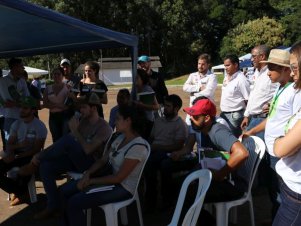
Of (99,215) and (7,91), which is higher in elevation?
(7,91)

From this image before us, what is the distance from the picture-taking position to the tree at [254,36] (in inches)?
2035

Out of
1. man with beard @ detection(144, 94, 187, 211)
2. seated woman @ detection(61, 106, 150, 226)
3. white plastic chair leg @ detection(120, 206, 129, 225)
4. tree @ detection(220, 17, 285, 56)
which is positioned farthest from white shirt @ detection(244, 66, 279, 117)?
tree @ detection(220, 17, 285, 56)

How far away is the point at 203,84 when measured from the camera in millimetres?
5809

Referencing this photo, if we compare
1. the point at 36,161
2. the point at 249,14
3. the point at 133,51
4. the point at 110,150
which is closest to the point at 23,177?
the point at 36,161

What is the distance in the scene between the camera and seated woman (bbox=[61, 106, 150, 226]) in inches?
134

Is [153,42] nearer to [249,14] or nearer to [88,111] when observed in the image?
[249,14]

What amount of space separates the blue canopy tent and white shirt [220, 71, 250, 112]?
50.0 inches

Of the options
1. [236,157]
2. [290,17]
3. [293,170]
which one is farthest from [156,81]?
[290,17]

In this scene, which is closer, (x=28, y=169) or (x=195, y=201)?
(x=195, y=201)

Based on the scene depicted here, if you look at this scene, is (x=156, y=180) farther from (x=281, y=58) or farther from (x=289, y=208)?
(x=289, y=208)

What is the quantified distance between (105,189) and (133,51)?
7.39ft

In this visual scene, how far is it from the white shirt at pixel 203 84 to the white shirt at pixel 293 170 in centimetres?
353

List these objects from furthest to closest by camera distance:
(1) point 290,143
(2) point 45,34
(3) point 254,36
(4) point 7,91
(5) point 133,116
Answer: (3) point 254,36
(4) point 7,91
(2) point 45,34
(5) point 133,116
(1) point 290,143

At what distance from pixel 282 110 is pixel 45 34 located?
3905mm
